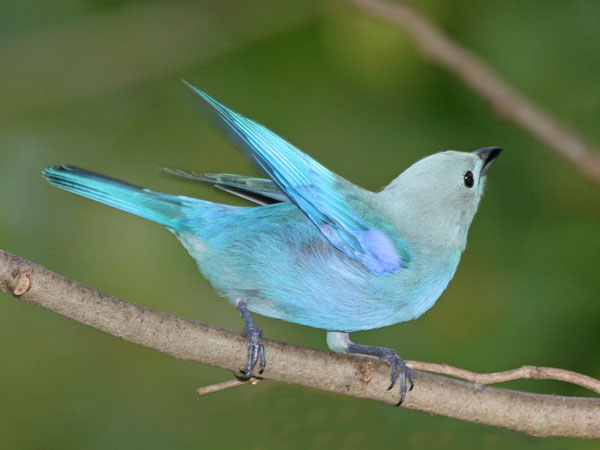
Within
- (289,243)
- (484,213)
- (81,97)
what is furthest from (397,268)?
(81,97)

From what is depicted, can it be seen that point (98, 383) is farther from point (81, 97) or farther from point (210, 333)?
point (210, 333)

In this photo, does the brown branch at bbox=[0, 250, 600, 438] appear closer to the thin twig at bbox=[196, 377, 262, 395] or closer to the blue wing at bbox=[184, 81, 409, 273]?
the thin twig at bbox=[196, 377, 262, 395]

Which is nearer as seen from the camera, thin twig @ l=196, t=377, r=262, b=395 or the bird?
thin twig @ l=196, t=377, r=262, b=395

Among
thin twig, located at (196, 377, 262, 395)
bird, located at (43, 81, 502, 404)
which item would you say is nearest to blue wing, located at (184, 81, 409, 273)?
bird, located at (43, 81, 502, 404)

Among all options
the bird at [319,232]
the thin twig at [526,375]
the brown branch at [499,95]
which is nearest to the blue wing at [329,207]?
the bird at [319,232]

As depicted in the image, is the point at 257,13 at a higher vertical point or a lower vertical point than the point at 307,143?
higher

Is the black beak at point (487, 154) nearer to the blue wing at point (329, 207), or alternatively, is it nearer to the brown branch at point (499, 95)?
the brown branch at point (499, 95)
